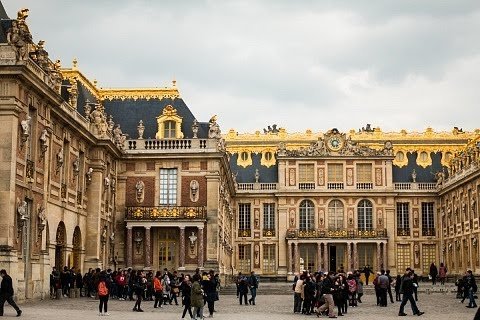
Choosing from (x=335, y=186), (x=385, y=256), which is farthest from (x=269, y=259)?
(x=385, y=256)

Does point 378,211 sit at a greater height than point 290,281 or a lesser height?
greater

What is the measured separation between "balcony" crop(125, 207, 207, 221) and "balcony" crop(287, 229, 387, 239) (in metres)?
25.7

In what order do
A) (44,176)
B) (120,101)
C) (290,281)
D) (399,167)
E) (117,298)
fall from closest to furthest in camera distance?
(44,176) < (117,298) < (120,101) < (290,281) < (399,167)

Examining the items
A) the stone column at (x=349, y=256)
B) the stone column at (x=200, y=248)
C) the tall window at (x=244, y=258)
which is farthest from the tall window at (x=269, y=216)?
the stone column at (x=200, y=248)

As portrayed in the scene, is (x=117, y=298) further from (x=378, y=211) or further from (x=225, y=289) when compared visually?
(x=378, y=211)

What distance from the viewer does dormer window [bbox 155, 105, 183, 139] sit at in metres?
41.4

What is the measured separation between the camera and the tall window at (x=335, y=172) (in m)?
65.1

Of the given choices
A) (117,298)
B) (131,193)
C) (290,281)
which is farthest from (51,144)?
(290,281)

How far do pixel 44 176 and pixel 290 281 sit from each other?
3724cm

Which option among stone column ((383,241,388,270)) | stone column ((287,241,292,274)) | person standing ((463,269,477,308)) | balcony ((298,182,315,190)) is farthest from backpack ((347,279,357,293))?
balcony ((298,182,315,190))

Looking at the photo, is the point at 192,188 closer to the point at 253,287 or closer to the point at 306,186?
the point at 253,287

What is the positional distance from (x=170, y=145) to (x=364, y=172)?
2875 centimetres

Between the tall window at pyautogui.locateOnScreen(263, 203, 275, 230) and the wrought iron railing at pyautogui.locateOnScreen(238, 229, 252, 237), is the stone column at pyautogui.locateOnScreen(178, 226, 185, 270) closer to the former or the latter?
the wrought iron railing at pyautogui.locateOnScreen(238, 229, 252, 237)

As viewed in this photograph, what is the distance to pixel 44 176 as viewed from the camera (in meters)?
28.2
